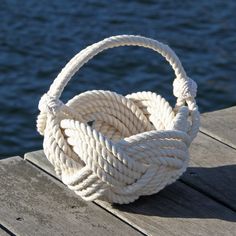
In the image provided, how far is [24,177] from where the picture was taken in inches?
129

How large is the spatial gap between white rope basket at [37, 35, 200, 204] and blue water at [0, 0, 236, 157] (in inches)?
102

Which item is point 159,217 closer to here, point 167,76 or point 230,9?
point 167,76

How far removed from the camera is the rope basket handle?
304 centimetres

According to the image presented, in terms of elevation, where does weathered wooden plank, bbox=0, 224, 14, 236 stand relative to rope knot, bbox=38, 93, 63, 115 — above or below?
below

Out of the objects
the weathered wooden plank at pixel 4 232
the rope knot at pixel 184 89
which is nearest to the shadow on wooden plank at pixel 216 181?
the rope knot at pixel 184 89

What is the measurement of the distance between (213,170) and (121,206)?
433 millimetres

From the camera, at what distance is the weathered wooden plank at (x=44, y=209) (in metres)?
2.93

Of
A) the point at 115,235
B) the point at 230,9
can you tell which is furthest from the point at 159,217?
the point at 230,9

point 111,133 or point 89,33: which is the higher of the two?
point 111,133

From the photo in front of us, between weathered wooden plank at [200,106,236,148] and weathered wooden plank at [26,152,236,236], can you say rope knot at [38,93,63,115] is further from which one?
weathered wooden plank at [200,106,236,148]

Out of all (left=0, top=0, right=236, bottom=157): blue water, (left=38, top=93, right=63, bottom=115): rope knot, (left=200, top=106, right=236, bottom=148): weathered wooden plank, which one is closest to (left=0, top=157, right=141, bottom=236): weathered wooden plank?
(left=38, top=93, right=63, bottom=115): rope knot

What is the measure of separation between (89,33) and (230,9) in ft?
4.33

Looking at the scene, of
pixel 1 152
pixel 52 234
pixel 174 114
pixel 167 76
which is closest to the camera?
pixel 52 234

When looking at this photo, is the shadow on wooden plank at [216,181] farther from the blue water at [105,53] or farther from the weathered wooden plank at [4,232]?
the blue water at [105,53]
